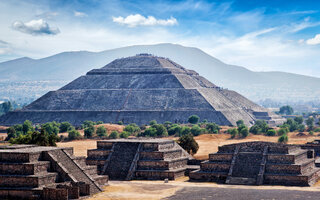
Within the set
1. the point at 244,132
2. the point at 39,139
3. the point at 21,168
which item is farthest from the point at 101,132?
the point at 21,168

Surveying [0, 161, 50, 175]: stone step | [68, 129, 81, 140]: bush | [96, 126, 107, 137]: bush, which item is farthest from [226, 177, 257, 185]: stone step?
[96, 126, 107, 137]: bush

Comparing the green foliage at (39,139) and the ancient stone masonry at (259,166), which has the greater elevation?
the green foliage at (39,139)

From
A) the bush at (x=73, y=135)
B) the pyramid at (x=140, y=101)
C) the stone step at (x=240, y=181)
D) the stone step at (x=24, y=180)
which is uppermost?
the pyramid at (x=140, y=101)

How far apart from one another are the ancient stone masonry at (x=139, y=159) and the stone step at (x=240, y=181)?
6.20 metres

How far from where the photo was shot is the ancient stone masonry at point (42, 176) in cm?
4656

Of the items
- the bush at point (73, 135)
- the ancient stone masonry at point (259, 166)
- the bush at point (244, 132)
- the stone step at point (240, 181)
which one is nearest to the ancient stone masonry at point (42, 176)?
the ancient stone masonry at point (259, 166)

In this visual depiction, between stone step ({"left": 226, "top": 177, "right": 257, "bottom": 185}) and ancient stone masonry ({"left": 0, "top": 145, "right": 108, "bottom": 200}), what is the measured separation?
521 inches

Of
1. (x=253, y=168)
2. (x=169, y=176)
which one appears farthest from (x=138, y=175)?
(x=253, y=168)

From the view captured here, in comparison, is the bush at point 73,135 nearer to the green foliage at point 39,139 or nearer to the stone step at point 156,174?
the green foliage at point 39,139

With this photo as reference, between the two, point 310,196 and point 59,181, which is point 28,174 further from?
point 310,196

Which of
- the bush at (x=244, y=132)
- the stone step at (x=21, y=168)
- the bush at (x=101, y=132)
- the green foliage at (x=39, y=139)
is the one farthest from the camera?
the bush at (x=101, y=132)

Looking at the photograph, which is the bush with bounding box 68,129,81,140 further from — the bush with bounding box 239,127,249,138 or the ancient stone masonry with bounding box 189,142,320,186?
the ancient stone masonry with bounding box 189,142,320,186

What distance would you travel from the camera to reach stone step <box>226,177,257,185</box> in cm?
5544

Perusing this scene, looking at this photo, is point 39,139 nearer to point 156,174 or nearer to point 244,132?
point 156,174
